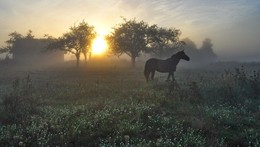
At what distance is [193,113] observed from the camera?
49.4 ft

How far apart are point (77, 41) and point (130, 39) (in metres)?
11.8

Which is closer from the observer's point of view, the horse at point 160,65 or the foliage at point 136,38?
the horse at point 160,65

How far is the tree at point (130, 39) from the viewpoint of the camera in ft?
237

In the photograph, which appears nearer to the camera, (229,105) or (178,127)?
(178,127)

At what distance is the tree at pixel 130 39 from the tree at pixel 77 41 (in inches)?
227

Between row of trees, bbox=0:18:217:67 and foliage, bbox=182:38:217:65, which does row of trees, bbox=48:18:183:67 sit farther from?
foliage, bbox=182:38:217:65

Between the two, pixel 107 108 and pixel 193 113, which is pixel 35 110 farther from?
pixel 193 113

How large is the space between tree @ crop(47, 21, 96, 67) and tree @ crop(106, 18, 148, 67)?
5.76 m

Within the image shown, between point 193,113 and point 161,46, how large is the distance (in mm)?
63975

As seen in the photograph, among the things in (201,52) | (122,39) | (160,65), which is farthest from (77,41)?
(201,52)

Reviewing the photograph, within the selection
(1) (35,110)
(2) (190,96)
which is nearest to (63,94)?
(1) (35,110)

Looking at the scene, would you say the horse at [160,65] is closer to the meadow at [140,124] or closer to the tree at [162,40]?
the meadow at [140,124]

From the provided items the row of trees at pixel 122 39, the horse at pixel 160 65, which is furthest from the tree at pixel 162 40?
the horse at pixel 160 65

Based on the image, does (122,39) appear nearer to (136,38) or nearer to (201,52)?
(136,38)
